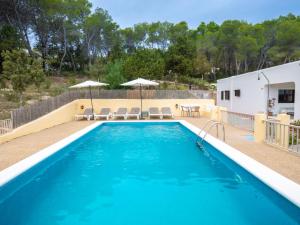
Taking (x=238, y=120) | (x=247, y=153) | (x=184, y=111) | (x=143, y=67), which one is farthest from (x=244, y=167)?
(x=143, y=67)

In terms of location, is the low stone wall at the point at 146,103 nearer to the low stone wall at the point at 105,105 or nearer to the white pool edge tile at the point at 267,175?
the low stone wall at the point at 105,105

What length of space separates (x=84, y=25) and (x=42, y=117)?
2863cm

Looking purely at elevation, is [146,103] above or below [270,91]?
below

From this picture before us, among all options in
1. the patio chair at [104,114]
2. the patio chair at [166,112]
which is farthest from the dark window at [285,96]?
the patio chair at [104,114]

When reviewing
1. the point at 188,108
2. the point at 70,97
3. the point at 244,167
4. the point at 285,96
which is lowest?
the point at 244,167

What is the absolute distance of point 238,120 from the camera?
37.6ft

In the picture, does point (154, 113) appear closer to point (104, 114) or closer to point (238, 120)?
point (104, 114)

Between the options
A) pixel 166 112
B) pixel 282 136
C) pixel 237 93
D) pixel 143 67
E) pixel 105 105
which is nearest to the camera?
pixel 282 136

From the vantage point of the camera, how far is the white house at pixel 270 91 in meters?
11.5

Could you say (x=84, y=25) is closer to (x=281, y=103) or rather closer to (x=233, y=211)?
(x=281, y=103)

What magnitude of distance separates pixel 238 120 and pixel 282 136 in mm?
4513

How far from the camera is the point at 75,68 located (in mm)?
41156

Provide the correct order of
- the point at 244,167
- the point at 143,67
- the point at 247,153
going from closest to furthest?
the point at 244,167
the point at 247,153
the point at 143,67

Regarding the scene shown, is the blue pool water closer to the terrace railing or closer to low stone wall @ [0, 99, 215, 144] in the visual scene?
the terrace railing
